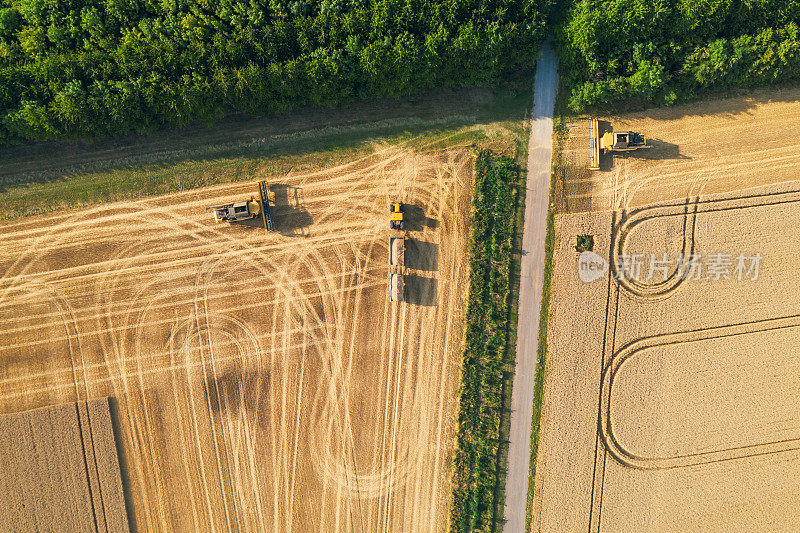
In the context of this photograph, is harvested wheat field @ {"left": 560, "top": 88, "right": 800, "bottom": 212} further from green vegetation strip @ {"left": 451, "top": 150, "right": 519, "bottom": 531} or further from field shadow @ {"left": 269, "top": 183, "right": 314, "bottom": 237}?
field shadow @ {"left": 269, "top": 183, "right": 314, "bottom": 237}

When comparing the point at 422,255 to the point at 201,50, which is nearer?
the point at 201,50

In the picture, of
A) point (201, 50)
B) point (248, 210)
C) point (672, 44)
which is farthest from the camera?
point (248, 210)

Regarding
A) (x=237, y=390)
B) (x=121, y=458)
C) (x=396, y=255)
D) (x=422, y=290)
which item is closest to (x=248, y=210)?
(x=396, y=255)

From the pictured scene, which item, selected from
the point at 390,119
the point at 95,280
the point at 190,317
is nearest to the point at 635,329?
the point at 390,119

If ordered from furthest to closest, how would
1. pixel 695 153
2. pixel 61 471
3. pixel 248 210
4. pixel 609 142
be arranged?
pixel 695 153, pixel 609 142, pixel 61 471, pixel 248 210

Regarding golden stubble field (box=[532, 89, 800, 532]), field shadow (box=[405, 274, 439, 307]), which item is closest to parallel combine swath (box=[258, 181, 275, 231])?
field shadow (box=[405, 274, 439, 307])

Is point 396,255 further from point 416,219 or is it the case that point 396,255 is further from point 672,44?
point 672,44

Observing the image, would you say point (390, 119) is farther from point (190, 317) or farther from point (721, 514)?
point (721, 514)
